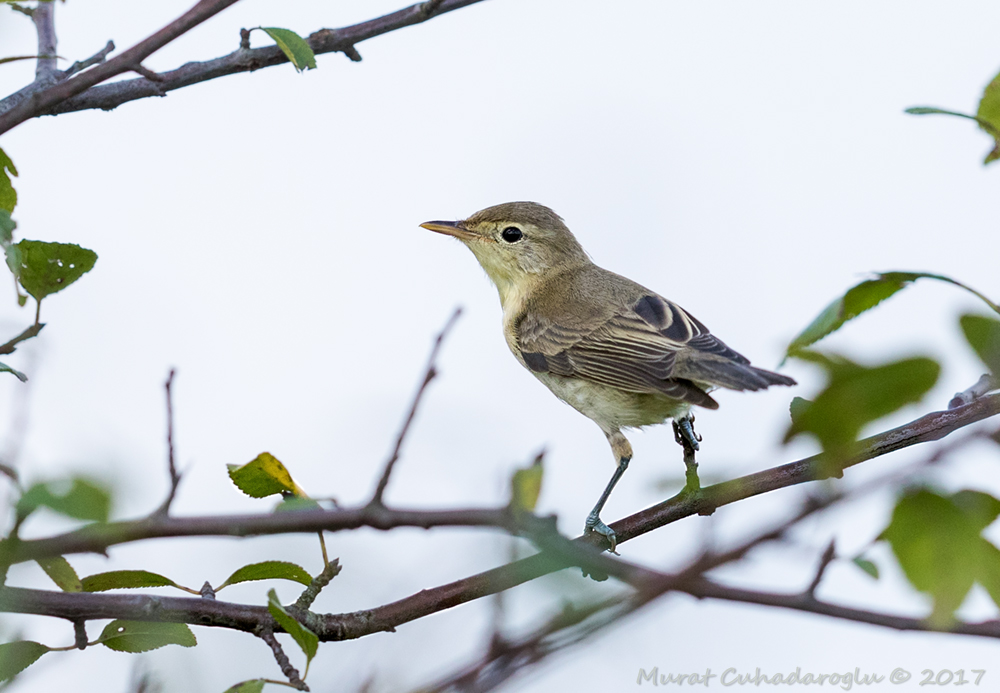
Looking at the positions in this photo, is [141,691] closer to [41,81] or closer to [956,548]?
[956,548]

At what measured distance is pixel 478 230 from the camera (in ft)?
22.3

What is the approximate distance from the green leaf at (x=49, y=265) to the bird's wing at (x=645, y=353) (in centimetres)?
268

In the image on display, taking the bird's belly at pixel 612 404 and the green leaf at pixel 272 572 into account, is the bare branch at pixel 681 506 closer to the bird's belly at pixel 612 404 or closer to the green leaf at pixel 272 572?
the green leaf at pixel 272 572

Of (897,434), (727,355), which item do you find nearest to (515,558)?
(897,434)

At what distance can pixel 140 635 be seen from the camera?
7.17ft

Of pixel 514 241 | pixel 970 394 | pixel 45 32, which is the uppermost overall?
pixel 45 32

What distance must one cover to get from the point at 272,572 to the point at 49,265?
33.4 inches

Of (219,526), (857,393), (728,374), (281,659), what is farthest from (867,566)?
(728,374)

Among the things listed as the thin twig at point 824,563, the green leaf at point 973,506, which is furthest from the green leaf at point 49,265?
the green leaf at point 973,506

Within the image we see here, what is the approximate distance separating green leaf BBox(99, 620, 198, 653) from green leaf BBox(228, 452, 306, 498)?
35 cm

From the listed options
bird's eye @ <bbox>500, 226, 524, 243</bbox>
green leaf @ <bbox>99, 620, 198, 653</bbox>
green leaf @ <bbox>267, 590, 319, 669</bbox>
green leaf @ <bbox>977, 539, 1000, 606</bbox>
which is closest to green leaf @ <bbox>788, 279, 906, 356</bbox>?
green leaf @ <bbox>977, 539, 1000, 606</bbox>

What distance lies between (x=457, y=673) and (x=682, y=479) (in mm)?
500

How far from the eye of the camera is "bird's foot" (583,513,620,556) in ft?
11.9

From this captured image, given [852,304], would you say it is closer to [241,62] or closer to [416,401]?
[416,401]
